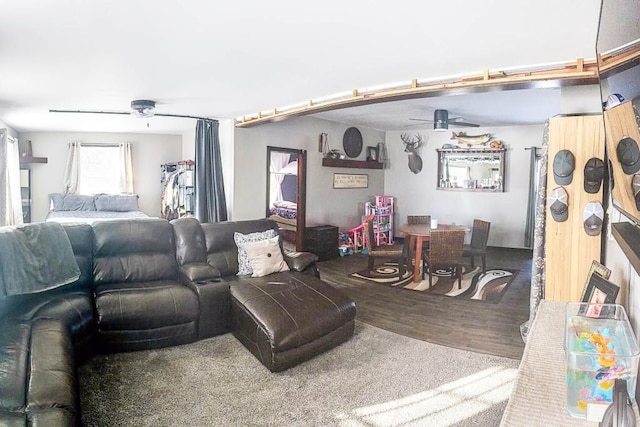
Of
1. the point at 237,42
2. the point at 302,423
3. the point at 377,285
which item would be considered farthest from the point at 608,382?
the point at 377,285

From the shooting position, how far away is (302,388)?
2561 millimetres

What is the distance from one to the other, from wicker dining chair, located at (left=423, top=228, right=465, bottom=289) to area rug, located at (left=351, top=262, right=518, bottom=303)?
1.03 feet

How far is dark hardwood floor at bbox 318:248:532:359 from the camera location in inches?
131

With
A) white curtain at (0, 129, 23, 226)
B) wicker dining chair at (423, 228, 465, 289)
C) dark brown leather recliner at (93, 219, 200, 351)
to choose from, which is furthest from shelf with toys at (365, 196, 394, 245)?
white curtain at (0, 129, 23, 226)

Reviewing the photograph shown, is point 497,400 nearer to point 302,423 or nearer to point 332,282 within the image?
point 302,423

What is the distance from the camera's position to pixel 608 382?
39.4 inches

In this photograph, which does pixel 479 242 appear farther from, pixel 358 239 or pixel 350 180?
pixel 350 180

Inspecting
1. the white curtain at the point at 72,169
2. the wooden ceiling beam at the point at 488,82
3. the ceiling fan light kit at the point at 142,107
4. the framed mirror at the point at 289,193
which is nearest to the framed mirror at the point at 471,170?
the framed mirror at the point at 289,193

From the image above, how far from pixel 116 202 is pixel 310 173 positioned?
3.76 metres

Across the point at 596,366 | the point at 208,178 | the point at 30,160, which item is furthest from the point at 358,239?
the point at 596,366

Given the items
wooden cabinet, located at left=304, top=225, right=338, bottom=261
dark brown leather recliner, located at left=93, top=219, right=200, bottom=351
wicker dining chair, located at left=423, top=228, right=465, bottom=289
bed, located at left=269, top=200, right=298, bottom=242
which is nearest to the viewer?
dark brown leather recliner, located at left=93, top=219, right=200, bottom=351

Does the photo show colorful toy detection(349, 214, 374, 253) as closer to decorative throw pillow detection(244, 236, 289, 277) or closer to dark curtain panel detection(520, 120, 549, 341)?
decorative throw pillow detection(244, 236, 289, 277)

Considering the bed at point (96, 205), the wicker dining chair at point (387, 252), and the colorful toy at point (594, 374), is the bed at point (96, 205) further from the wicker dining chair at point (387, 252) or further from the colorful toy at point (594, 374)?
the colorful toy at point (594, 374)

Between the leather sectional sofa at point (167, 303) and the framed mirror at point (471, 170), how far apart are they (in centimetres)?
469
